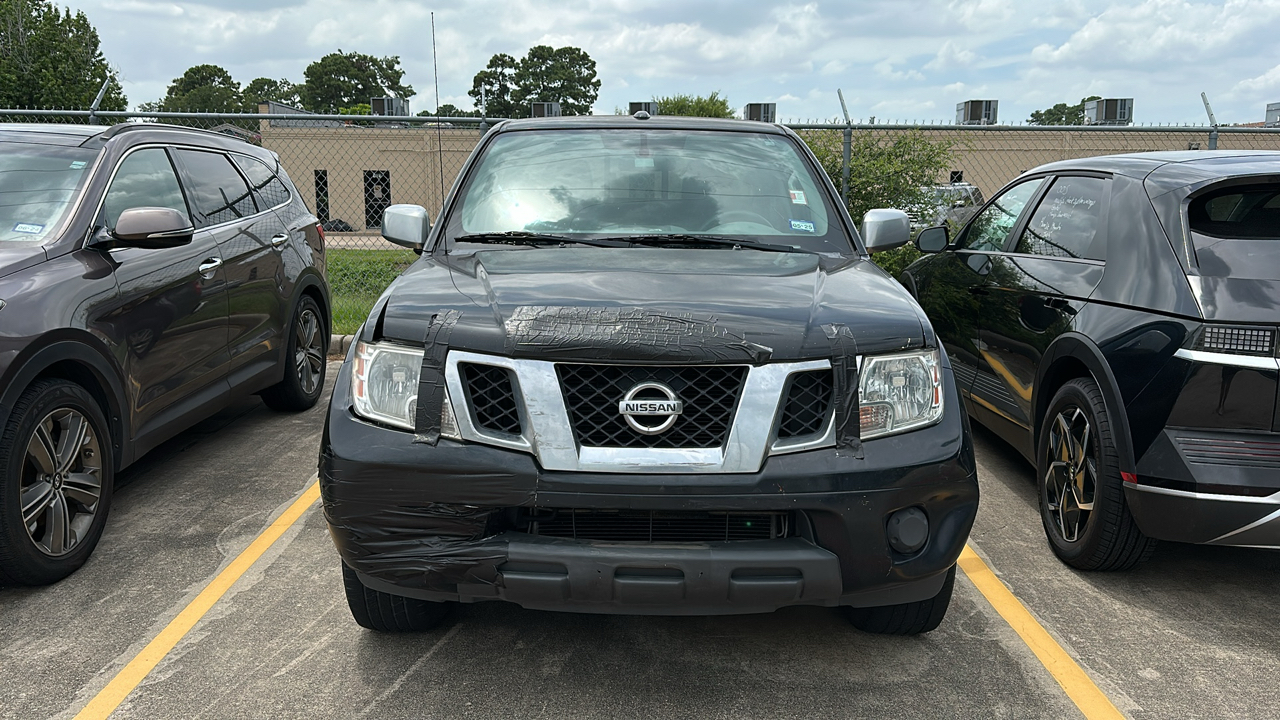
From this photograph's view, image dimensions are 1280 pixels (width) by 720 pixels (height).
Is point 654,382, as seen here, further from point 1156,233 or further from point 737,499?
point 1156,233

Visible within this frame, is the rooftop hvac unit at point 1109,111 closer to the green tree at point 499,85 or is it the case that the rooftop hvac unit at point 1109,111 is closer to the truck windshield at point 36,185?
the truck windshield at point 36,185

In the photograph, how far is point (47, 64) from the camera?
46562 mm

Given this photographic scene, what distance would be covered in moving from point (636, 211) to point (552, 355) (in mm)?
1371

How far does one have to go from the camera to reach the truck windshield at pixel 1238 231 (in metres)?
3.32

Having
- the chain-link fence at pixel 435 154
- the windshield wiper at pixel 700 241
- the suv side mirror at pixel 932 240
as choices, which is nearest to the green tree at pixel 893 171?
the chain-link fence at pixel 435 154

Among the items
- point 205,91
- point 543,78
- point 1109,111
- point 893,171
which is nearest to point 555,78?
point 543,78

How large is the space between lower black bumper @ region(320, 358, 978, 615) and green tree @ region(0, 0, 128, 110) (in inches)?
1987

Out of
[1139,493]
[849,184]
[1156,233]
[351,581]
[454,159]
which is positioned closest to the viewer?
[351,581]

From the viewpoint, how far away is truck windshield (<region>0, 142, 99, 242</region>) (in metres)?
4.04

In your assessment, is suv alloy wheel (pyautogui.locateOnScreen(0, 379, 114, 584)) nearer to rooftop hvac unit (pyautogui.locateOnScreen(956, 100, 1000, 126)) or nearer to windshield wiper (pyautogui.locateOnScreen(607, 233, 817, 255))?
windshield wiper (pyautogui.locateOnScreen(607, 233, 817, 255))

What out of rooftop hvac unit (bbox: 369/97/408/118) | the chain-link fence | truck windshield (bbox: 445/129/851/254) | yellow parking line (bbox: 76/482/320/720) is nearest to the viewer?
yellow parking line (bbox: 76/482/320/720)

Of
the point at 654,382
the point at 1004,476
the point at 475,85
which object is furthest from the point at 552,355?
the point at 475,85

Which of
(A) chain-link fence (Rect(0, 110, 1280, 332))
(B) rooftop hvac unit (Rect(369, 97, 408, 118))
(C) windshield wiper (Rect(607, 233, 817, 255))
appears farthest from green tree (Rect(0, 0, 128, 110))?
(C) windshield wiper (Rect(607, 233, 817, 255))

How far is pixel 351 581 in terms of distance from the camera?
2998 millimetres
